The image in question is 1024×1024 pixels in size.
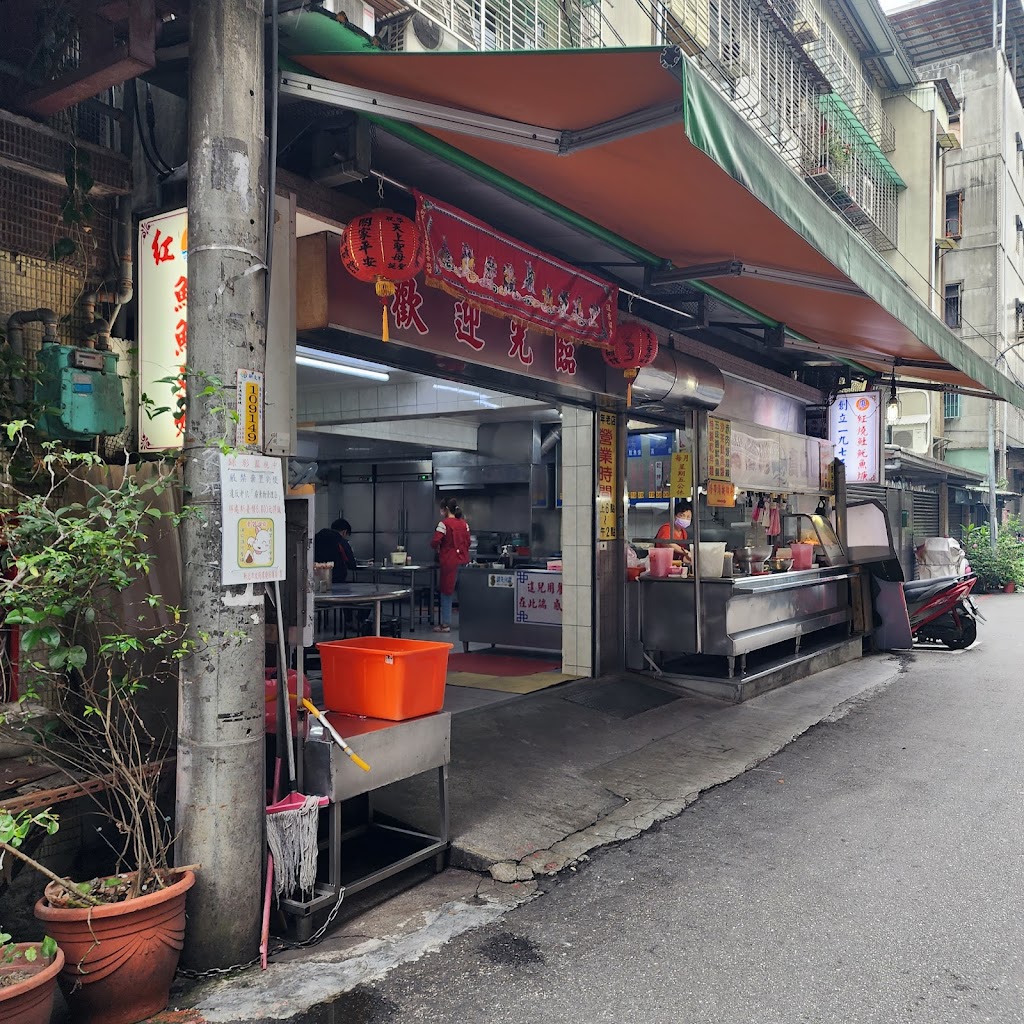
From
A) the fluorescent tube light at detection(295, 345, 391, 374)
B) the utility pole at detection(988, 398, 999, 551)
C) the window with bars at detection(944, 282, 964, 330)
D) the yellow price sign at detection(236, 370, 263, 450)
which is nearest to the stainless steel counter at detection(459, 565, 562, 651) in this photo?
the fluorescent tube light at detection(295, 345, 391, 374)

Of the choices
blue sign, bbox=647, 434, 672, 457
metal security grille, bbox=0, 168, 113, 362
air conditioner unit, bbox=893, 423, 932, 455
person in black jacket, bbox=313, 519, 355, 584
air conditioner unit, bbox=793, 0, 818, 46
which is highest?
air conditioner unit, bbox=793, 0, 818, 46

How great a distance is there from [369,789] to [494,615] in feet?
22.1

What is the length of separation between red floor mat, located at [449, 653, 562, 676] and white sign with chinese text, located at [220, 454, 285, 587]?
603cm

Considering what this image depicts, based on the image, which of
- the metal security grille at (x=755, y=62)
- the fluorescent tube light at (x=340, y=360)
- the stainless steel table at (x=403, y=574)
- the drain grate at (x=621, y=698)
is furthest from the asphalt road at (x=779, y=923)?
the metal security grille at (x=755, y=62)

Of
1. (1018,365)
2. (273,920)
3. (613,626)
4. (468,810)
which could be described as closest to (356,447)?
(613,626)

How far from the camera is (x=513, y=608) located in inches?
420

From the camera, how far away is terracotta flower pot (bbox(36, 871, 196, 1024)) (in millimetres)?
3068

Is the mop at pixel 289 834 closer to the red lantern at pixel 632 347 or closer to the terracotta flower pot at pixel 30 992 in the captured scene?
the terracotta flower pot at pixel 30 992

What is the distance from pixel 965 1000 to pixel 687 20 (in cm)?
1161

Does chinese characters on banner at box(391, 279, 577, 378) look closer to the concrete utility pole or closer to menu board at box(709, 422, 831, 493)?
the concrete utility pole

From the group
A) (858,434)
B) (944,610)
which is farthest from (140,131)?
(944,610)

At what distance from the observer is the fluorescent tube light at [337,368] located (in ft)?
34.4

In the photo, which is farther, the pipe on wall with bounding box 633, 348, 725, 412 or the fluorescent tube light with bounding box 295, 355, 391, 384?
the fluorescent tube light with bounding box 295, 355, 391, 384

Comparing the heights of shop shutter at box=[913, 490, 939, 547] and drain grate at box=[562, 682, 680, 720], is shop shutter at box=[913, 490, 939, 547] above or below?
above
